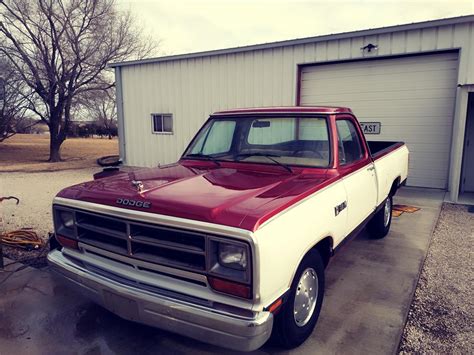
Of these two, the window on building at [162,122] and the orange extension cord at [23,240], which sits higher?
the window on building at [162,122]

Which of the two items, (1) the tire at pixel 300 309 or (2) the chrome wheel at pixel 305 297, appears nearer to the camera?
(1) the tire at pixel 300 309

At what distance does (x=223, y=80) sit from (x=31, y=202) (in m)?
6.52

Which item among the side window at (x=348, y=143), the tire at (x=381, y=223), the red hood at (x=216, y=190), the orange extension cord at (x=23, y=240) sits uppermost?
the side window at (x=348, y=143)

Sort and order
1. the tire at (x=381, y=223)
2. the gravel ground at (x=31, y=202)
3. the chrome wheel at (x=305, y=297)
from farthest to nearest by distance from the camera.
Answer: the gravel ground at (x=31, y=202)
the tire at (x=381, y=223)
the chrome wheel at (x=305, y=297)

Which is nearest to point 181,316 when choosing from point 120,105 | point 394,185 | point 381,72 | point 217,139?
point 217,139

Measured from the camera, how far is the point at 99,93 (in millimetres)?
20750

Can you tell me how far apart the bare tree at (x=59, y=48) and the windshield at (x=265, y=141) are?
16.2 metres

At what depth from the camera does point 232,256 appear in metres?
2.25

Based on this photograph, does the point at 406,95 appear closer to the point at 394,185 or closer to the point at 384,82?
the point at 384,82

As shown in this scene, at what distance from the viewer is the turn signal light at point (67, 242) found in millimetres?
2996

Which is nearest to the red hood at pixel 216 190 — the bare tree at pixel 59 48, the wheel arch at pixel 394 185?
the wheel arch at pixel 394 185

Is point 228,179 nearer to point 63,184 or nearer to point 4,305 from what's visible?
point 4,305

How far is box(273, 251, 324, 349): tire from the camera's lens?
256 centimetres

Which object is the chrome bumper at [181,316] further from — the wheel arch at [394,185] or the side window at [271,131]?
the wheel arch at [394,185]
